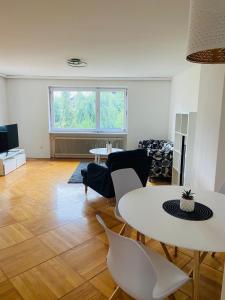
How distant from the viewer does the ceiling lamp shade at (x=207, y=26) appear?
43.2 inches

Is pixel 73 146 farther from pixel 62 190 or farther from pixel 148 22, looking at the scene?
pixel 148 22

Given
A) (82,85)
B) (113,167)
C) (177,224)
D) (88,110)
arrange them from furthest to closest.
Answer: (88,110) < (82,85) < (113,167) < (177,224)

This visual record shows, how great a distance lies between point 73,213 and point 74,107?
12.9 ft

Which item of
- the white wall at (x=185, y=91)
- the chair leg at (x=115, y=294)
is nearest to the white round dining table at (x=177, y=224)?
the chair leg at (x=115, y=294)

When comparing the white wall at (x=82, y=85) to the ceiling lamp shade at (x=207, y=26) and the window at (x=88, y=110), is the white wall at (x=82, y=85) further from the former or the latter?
the ceiling lamp shade at (x=207, y=26)

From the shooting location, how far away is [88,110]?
20.7ft

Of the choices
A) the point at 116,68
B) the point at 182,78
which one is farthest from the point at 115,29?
the point at 182,78

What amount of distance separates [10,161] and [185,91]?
4.16m

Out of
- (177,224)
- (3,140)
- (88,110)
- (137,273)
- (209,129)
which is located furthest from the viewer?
(88,110)

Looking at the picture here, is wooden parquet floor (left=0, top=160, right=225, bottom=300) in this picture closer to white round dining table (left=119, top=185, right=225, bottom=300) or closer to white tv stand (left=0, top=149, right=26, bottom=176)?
white round dining table (left=119, top=185, right=225, bottom=300)

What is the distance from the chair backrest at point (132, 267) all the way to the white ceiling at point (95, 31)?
188 cm

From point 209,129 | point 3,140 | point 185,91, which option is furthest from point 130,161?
point 3,140

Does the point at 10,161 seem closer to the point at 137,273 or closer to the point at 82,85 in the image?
the point at 82,85

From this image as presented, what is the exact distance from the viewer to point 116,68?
474cm
